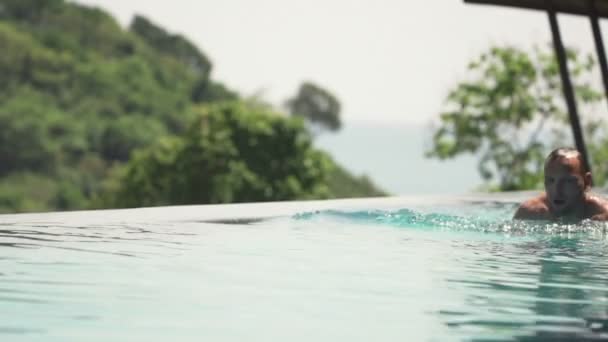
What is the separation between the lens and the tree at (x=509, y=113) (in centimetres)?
2769

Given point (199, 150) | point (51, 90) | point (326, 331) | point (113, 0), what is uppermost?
point (113, 0)

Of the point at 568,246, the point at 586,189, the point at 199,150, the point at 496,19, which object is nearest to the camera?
the point at 568,246

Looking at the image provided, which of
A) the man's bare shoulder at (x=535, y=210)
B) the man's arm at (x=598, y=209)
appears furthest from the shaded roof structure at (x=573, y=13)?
the man's arm at (x=598, y=209)

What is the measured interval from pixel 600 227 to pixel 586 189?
460mm

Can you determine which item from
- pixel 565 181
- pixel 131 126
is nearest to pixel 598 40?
pixel 565 181

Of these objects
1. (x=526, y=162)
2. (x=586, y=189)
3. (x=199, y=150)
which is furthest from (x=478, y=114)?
(x=586, y=189)

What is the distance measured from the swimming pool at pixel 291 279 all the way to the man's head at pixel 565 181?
0.80 feet

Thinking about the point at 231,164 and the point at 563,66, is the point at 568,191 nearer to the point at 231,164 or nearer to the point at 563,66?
the point at 563,66

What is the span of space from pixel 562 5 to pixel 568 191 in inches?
203

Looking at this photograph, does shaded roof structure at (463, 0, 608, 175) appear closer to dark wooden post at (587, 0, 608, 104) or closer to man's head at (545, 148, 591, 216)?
dark wooden post at (587, 0, 608, 104)

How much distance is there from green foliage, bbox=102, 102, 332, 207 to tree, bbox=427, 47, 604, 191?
9202 millimetres

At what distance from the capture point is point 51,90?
62.7 m

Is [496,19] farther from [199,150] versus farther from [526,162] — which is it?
[526,162]

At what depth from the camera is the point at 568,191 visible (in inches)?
250
